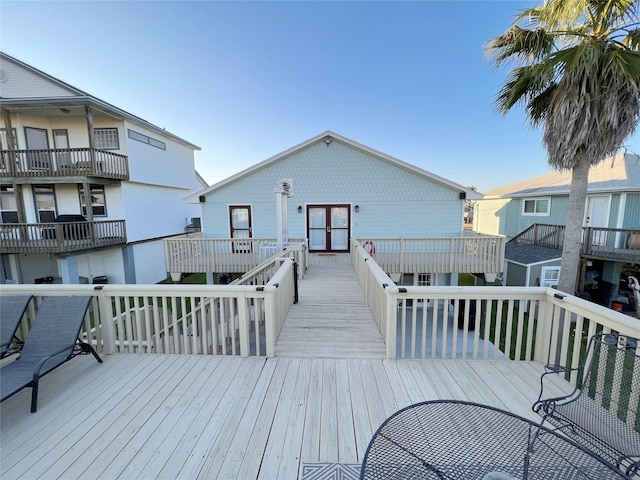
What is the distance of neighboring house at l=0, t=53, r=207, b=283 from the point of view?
10039 millimetres

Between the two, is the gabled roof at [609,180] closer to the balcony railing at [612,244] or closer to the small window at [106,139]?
the balcony railing at [612,244]

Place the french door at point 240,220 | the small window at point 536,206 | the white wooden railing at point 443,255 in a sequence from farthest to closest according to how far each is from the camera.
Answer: the small window at point 536,206 < the french door at point 240,220 < the white wooden railing at point 443,255

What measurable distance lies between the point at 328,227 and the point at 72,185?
11.4 m

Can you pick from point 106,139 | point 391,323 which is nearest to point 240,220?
point 106,139

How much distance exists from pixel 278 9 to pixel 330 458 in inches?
450

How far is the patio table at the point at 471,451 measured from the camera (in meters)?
1.38

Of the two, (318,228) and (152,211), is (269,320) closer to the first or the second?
(318,228)

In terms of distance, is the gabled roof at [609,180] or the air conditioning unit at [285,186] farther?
the gabled roof at [609,180]

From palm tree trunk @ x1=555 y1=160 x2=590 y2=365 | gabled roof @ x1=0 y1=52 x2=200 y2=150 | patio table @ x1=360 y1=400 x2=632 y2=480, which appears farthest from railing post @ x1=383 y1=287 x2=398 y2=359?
gabled roof @ x1=0 y1=52 x2=200 y2=150

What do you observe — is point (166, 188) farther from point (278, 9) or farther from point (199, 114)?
point (278, 9)

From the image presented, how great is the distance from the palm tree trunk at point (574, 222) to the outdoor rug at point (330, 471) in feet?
23.2

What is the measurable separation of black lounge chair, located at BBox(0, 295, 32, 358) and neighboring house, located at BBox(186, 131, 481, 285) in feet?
25.4

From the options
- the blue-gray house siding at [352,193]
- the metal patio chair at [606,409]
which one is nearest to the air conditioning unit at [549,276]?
the blue-gray house siding at [352,193]

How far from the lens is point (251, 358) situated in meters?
3.30
